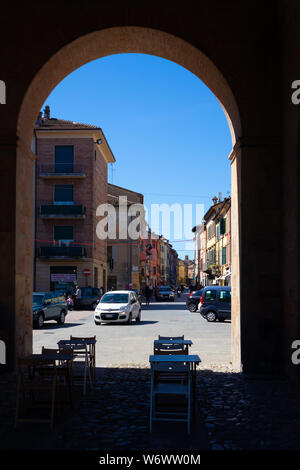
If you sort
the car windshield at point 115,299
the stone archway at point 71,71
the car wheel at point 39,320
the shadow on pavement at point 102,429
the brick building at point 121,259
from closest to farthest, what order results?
the shadow on pavement at point 102,429 → the stone archway at point 71,71 → the car wheel at point 39,320 → the car windshield at point 115,299 → the brick building at point 121,259

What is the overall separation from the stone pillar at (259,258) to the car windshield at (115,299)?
44.3 ft

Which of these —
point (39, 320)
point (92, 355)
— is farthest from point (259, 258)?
point (39, 320)

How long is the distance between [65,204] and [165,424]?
39134 mm

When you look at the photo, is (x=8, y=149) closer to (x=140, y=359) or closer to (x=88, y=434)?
(x=140, y=359)

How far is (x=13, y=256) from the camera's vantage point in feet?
32.0

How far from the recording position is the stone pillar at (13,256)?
9633 mm

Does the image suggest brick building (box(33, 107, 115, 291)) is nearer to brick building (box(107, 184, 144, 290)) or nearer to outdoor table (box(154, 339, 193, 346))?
brick building (box(107, 184, 144, 290))

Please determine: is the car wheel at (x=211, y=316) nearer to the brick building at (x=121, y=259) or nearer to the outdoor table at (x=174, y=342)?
the outdoor table at (x=174, y=342)

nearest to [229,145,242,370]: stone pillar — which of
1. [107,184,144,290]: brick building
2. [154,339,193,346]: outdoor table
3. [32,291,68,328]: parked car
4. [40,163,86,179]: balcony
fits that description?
[154,339,193,346]: outdoor table

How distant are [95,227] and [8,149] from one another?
36042 millimetres

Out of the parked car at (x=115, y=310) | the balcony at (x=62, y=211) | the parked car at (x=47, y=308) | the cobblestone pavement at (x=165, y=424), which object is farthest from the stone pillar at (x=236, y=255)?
the balcony at (x=62, y=211)


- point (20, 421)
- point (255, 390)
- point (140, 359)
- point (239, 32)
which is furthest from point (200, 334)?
point (20, 421)

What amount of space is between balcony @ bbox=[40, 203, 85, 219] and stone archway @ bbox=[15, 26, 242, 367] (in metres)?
33.0

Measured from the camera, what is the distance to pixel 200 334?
17594mm
